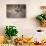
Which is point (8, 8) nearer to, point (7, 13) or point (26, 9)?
point (7, 13)

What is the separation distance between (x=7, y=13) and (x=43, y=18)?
63 cm

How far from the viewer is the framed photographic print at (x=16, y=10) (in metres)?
3.09

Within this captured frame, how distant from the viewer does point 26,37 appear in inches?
120

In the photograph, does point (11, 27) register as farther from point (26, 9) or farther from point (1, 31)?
point (26, 9)

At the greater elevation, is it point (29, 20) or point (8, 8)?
point (8, 8)

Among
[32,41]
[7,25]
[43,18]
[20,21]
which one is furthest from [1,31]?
[43,18]

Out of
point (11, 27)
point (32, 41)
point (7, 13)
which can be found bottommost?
point (32, 41)

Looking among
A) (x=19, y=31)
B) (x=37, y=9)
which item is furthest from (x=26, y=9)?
(x=19, y=31)

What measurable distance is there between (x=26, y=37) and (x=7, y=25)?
1.28ft

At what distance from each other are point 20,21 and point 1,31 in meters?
0.38

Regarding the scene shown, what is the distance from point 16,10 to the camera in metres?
3.10

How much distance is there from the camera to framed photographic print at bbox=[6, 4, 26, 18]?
10.1 ft

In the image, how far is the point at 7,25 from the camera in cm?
309

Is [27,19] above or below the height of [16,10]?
below
